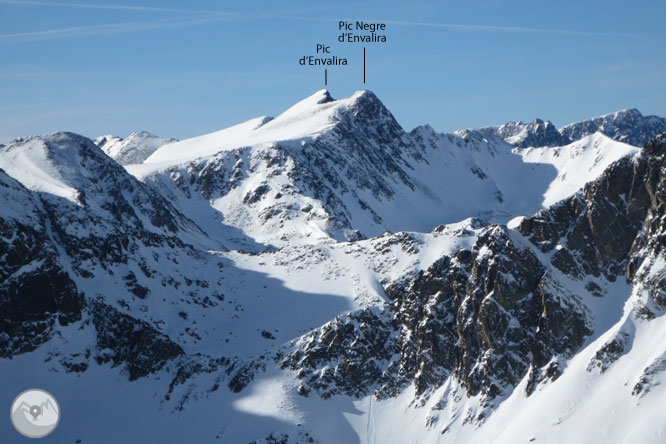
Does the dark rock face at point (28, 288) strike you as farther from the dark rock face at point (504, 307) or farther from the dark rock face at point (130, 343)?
the dark rock face at point (504, 307)

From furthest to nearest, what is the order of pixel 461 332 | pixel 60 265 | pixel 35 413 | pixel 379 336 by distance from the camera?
pixel 60 265 → pixel 379 336 → pixel 35 413 → pixel 461 332

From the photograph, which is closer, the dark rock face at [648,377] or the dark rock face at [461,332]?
the dark rock face at [648,377]

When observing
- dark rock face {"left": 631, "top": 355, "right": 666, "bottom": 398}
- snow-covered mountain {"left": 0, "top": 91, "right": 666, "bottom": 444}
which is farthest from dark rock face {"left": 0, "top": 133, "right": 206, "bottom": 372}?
dark rock face {"left": 631, "top": 355, "right": 666, "bottom": 398}

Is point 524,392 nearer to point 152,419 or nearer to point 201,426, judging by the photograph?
point 201,426

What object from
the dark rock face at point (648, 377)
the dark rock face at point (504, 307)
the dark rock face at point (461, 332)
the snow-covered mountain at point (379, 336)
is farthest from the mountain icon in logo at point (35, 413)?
the dark rock face at point (648, 377)

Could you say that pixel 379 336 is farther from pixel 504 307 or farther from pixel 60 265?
pixel 60 265

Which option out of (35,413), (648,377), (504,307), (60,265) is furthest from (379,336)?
(35,413)

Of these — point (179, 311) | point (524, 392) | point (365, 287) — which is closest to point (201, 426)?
point (179, 311)

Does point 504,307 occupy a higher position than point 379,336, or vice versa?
point 504,307

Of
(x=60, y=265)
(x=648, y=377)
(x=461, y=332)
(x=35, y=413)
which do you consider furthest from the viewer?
(x=60, y=265)

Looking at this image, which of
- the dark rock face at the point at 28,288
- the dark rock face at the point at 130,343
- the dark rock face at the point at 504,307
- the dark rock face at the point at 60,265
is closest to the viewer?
the dark rock face at the point at 504,307

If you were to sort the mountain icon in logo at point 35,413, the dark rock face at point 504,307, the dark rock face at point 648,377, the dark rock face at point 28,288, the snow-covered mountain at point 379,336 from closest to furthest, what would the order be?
the dark rock face at point 648,377 < the snow-covered mountain at point 379,336 < the mountain icon in logo at point 35,413 < the dark rock face at point 504,307 < the dark rock face at point 28,288
